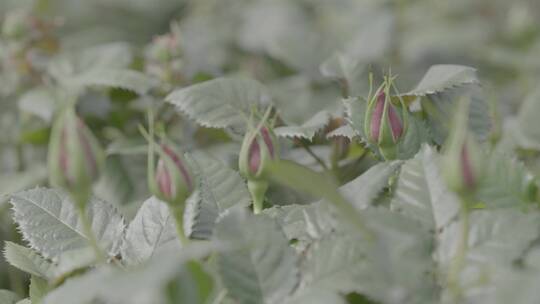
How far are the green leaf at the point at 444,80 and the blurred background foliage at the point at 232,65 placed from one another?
3.4 inches

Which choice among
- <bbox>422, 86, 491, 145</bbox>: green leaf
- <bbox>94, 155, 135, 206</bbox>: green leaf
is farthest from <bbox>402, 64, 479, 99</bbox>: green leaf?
<bbox>94, 155, 135, 206</bbox>: green leaf

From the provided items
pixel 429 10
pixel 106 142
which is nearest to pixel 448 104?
pixel 106 142

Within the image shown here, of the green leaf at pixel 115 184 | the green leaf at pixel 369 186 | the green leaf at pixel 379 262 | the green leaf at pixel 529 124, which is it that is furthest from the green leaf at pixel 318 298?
the green leaf at pixel 115 184

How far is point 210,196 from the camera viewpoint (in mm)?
803

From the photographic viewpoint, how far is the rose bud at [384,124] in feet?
2.46

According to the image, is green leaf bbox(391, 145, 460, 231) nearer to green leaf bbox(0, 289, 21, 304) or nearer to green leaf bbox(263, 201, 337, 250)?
green leaf bbox(263, 201, 337, 250)

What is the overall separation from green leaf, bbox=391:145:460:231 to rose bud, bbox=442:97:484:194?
0.30ft

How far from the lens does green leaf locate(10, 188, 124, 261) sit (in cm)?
74

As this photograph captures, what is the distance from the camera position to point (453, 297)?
573 millimetres

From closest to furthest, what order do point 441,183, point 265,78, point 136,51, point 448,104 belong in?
point 441,183 < point 448,104 < point 136,51 < point 265,78

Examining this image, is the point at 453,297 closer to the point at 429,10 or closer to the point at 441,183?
the point at 441,183

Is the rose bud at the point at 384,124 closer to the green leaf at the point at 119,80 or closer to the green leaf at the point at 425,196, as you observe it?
the green leaf at the point at 425,196

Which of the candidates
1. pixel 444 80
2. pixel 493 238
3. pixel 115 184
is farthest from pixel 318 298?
pixel 115 184

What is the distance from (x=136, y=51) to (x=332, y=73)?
55 centimetres
